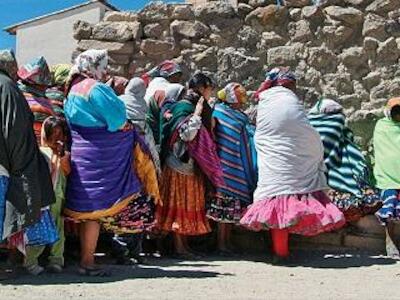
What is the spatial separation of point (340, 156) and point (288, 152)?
66 centimetres

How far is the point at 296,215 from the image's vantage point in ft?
17.3

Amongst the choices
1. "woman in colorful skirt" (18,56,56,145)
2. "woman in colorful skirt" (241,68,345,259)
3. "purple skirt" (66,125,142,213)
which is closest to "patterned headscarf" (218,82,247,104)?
"woman in colorful skirt" (241,68,345,259)

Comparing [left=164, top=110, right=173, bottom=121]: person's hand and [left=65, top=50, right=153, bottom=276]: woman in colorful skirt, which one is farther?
[left=164, top=110, right=173, bottom=121]: person's hand

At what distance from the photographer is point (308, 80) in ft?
24.3

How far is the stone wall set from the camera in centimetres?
718

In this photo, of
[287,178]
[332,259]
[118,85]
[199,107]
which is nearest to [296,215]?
[287,178]

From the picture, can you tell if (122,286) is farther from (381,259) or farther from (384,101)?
(384,101)

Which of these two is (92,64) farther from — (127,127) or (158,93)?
(158,93)

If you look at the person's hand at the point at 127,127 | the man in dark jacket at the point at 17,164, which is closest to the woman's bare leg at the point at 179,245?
the person's hand at the point at 127,127

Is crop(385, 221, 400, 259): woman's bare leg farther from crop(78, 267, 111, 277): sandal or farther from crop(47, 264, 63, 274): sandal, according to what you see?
crop(47, 264, 63, 274): sandal

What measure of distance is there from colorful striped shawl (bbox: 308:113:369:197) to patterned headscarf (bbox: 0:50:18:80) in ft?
8.52

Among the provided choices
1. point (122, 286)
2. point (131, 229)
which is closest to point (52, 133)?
point (131, 229)

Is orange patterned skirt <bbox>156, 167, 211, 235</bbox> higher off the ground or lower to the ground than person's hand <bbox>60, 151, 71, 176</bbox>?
lower

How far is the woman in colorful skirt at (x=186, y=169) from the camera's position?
5.57 metres
